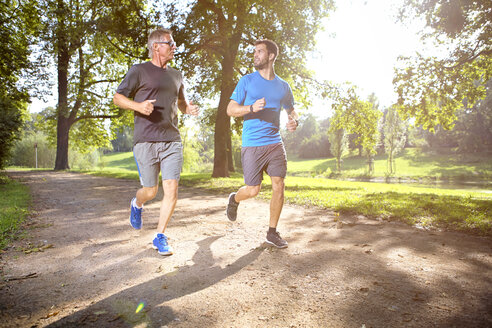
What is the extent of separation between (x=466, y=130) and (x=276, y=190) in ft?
200

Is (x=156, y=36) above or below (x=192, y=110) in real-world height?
above

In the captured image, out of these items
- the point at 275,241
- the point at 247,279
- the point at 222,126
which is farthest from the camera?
the point at 222,126

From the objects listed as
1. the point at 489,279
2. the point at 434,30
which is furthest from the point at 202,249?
the point at 434,30

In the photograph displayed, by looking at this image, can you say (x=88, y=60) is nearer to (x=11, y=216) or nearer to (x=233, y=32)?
(x=233, y=32)

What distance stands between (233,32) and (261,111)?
11.1 m

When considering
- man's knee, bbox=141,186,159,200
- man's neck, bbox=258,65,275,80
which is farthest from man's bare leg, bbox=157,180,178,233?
man's neck, bbox=258,65,275,80

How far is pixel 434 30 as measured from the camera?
13.4 metres

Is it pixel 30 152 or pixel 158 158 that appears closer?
pixel 158 158

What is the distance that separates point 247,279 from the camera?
2996 millimetres

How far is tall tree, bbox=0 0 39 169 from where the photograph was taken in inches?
425

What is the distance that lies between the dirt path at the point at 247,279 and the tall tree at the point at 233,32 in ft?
35.0

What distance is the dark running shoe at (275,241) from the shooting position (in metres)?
4.05

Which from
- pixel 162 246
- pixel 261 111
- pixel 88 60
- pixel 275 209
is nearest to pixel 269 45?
pixel 261 111

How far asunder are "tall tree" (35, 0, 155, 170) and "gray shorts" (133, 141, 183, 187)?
11138 mm
